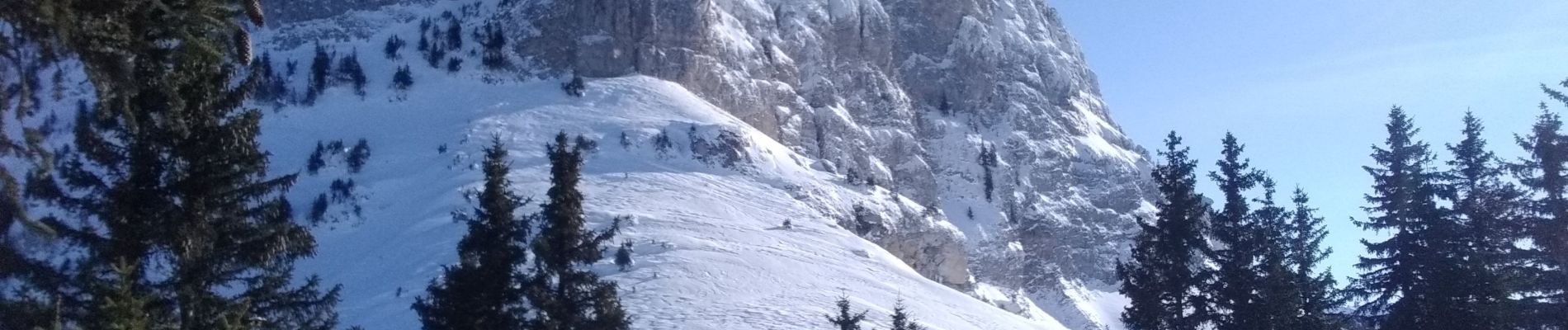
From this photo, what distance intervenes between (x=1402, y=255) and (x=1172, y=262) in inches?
174

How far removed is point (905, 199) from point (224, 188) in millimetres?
97523

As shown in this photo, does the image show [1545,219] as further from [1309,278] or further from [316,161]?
[316,161]

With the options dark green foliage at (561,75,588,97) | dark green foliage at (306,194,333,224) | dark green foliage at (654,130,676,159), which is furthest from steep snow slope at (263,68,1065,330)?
dark green foliage at (306,194,333,224)

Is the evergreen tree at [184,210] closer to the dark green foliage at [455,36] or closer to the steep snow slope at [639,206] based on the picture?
the steep snow slope at [639,206]

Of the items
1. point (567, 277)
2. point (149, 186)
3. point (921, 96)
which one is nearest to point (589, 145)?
point (921, 96)

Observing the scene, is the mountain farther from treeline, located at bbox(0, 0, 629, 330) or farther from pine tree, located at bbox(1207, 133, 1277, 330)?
treeline, located at bbox(0, 0, 629, 330)

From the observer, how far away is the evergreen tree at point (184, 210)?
39.3ft

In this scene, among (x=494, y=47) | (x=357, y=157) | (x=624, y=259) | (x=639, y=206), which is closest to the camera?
(x=624, y=259)

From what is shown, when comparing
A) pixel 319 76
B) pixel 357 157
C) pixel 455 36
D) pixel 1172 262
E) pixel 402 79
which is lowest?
pixel 1172 262

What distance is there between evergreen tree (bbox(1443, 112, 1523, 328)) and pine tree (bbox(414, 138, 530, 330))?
53.3 ft

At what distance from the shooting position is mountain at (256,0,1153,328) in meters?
62.5

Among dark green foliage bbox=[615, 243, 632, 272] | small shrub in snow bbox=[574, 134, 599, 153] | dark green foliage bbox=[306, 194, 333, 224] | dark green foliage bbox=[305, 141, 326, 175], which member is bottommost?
dark green foliage bbox=[615, 243, 632, 272]

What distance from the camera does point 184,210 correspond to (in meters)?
12.9

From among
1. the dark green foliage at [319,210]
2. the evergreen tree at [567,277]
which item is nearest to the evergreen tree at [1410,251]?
the evergreen tree at [567,277]
